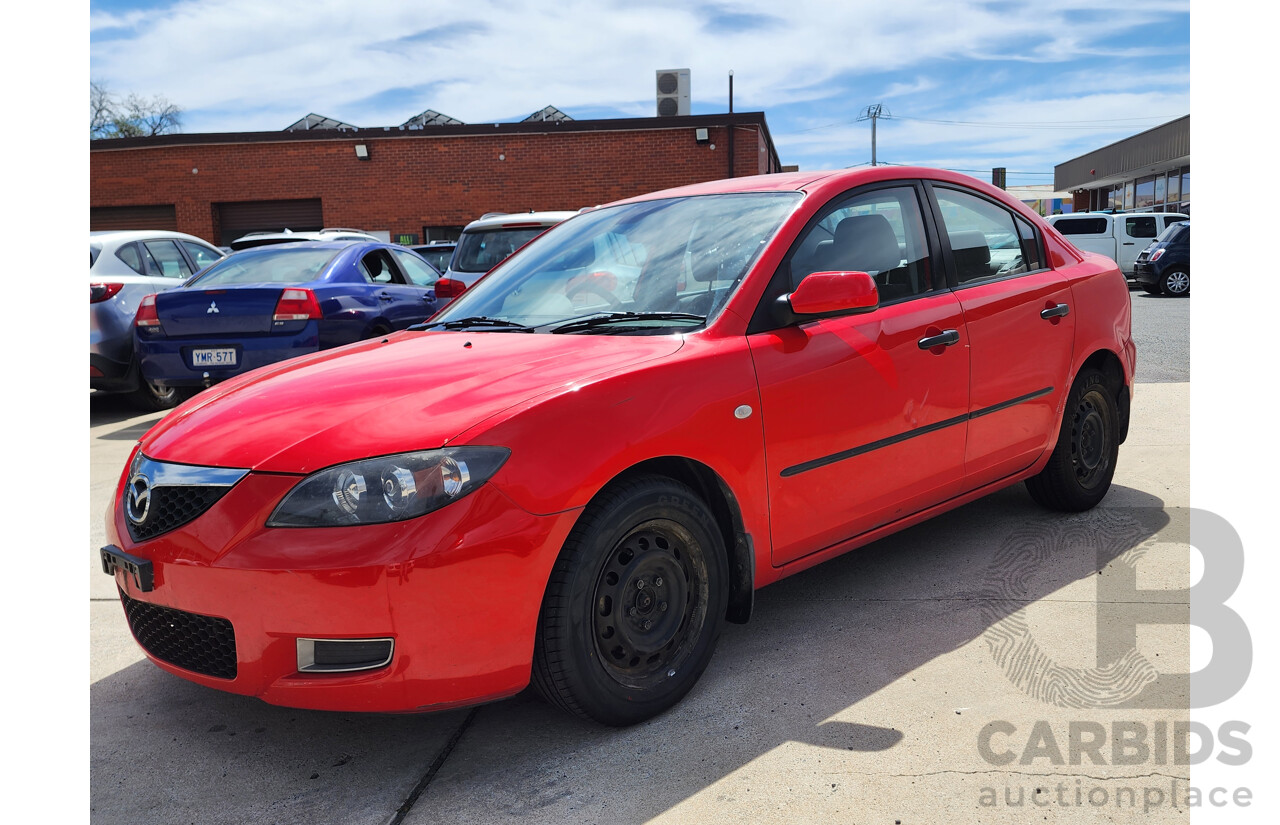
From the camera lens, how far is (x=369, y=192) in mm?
25812

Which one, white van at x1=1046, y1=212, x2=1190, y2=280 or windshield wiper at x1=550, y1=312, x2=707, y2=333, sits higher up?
white van at x1=1046, y1=212, x2=1190, y2=280

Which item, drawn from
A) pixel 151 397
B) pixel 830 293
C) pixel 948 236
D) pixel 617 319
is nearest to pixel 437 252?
pixel 151 397

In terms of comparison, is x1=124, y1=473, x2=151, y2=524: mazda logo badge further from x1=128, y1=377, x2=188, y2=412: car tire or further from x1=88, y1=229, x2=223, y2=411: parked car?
x1=128, y1=377, x2=188, y2=412: car tire

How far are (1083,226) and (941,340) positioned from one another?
75.9 ft

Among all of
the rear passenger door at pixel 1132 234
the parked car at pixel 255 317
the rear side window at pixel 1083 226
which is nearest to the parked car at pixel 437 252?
the parked car at pixel 255 317

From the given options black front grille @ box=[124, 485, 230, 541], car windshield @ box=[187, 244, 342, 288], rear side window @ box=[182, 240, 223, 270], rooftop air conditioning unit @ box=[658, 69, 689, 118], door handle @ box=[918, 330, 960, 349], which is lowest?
black front grille @ box=[124, 485, 230, 541]

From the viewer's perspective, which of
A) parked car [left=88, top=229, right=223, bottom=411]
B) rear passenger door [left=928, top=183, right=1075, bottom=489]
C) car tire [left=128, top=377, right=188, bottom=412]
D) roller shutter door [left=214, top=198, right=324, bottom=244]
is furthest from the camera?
roller shutter door [left=214, top=198, right=324, bottom=244]

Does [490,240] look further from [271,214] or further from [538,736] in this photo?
[271,214]

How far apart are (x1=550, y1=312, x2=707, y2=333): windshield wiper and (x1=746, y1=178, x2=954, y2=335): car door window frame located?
204mm

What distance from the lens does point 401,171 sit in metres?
25.6

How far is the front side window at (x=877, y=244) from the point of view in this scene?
341 cm

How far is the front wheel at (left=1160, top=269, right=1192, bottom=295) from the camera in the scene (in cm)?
1977

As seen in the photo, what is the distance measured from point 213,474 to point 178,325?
213 inches

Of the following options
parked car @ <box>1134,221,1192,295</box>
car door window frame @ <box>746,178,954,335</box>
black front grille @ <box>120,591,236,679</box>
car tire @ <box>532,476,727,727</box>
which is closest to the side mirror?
car door window frame @ <box>746,178,954,335</box>
